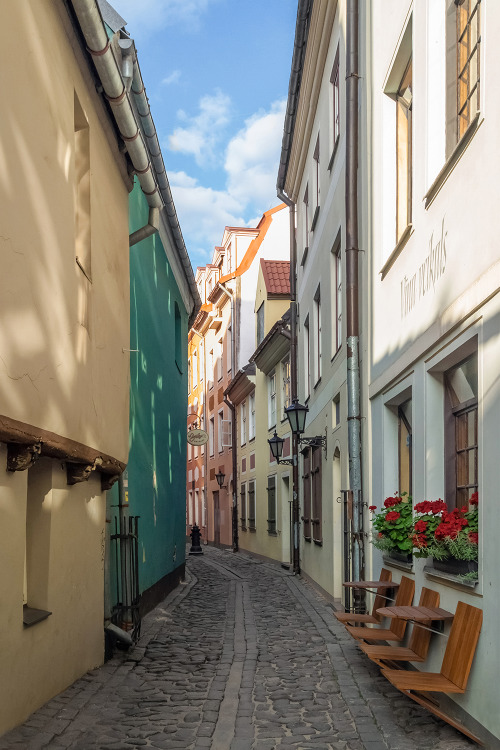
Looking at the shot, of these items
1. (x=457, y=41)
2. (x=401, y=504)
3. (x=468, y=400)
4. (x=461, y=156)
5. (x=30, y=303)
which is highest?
(x=457, y=41)

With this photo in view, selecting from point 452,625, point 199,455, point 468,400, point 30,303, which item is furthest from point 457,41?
point 199,455

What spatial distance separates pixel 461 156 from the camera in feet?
19.8

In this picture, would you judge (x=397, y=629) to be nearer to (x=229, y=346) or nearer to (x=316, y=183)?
(x=316, y=183)

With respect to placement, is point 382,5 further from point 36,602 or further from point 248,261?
point 248,261

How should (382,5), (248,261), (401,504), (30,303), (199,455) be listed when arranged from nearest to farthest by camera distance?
(30,303)
(401,504)
(382,5)
(248,261)
(199,455)

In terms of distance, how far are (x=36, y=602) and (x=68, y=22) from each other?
4.41 m

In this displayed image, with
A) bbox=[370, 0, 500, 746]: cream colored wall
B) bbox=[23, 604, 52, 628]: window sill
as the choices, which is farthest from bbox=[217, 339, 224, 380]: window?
bbox=[23, 604, 52, 628]: window sill

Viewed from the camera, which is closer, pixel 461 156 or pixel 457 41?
pixel 461 156

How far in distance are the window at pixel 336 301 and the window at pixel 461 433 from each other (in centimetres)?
572

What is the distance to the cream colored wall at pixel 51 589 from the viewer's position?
5320 millimetres

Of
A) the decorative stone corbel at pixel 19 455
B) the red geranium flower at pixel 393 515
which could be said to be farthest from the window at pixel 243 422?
the decorative stone corbel at pixel 19 455

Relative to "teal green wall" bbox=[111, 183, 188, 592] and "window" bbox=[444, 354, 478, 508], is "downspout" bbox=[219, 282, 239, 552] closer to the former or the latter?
"teal green wall" bbox=[111, 183, 188, 592]

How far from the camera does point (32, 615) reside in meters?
6.00

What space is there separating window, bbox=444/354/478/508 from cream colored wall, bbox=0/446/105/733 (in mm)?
2979
